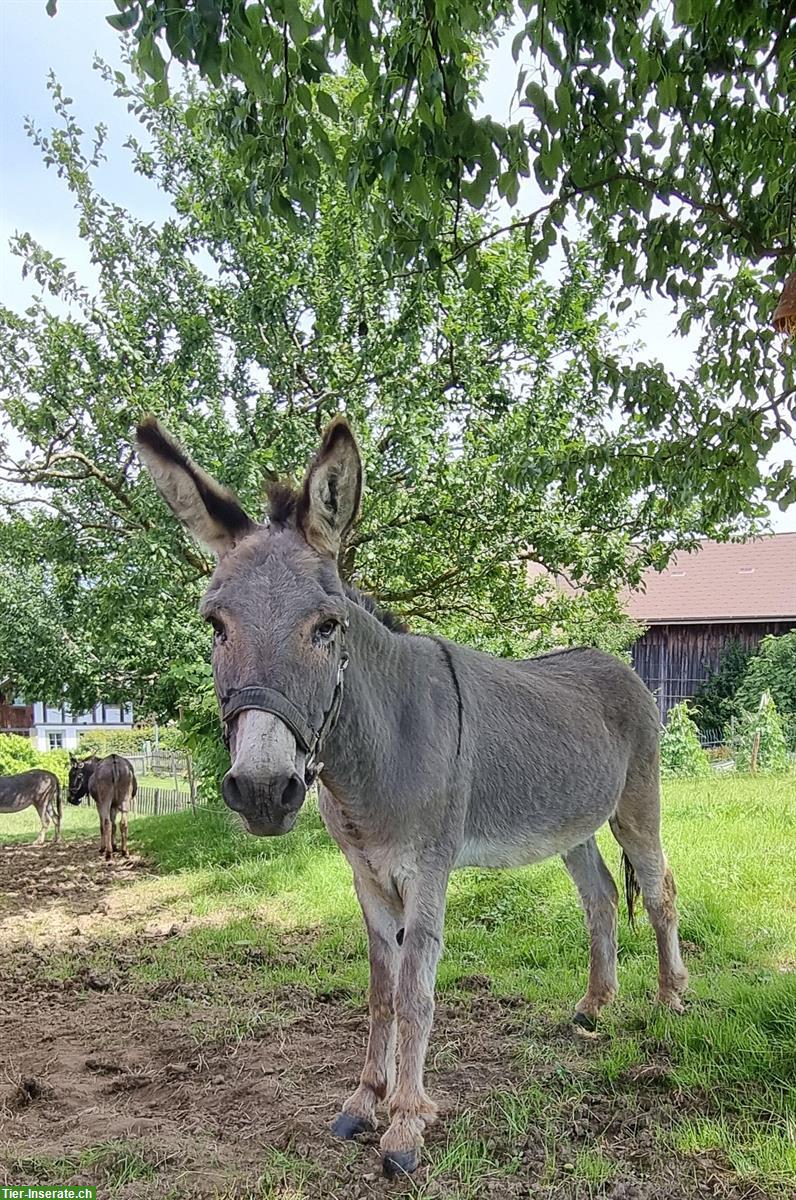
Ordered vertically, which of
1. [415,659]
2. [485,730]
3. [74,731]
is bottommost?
[74,731]

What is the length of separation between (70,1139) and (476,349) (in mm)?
→ 8517

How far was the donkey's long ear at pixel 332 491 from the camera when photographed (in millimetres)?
2584

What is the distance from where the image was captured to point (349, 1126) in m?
3.27

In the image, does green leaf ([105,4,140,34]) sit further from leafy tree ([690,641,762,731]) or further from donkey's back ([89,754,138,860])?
leafy tree ([690,641,762,731])

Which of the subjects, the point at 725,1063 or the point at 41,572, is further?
the point at 41,572

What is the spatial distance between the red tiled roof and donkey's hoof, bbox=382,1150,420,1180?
2263cm

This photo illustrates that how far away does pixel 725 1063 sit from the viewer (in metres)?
3.61

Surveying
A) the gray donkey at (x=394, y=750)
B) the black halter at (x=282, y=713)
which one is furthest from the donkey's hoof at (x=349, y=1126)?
the black halter at (x=282, y=713)

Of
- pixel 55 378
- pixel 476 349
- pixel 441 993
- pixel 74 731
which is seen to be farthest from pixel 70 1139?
pixel 74 731

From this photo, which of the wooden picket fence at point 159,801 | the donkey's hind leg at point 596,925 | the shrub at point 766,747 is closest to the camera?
the donkey's hind leg at point 596,925

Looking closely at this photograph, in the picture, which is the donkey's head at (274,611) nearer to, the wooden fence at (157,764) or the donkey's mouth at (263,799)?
the donkey's mouth at (263,799)

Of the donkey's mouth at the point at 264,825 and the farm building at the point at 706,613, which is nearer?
the donkey's mouth at the point at 264,825

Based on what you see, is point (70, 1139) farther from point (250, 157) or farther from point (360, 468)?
point (250, 157)

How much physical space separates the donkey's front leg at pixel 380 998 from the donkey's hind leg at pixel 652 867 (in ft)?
5.77
